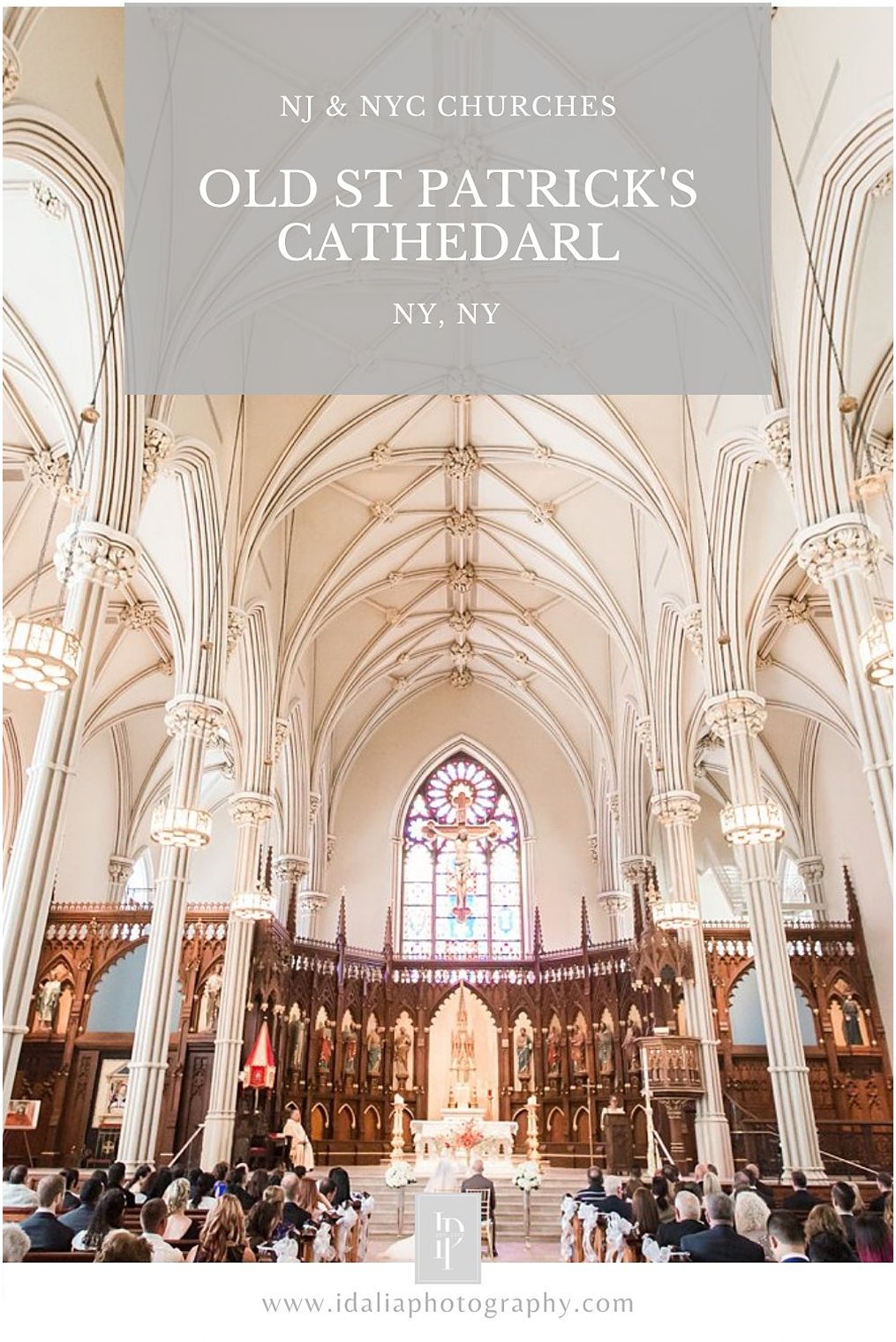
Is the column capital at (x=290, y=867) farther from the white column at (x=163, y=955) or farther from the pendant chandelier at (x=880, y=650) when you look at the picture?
the pendant chandelier at (x=880, y=650)

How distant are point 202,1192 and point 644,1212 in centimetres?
463

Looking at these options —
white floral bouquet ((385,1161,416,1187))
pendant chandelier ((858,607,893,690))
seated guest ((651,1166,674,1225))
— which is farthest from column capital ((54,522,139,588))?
white floral bouquet ((385,1161,416,1187))

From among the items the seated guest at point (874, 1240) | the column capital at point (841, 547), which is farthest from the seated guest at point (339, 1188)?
the column capital at point (841, 547)

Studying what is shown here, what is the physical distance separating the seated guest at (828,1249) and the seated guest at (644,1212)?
10.1 feet

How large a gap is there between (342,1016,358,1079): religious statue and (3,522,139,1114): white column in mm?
13469

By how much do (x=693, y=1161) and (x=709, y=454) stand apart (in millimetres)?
11102

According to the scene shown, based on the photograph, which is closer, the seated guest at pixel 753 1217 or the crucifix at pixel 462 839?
the seated guest at pixel 753 1217

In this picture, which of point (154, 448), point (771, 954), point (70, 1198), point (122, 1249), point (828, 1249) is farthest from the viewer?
point (771, 954)

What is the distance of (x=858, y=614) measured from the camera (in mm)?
9375

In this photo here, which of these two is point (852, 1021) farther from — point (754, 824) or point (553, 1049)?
point (754, 824)

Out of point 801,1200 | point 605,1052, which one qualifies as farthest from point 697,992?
point 801,1200

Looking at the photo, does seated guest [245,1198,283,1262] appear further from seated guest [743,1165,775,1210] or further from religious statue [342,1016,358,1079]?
religious statue [342,1016,358,1079]

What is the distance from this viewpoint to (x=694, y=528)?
14.9 meters

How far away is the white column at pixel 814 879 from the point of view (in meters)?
22.7
